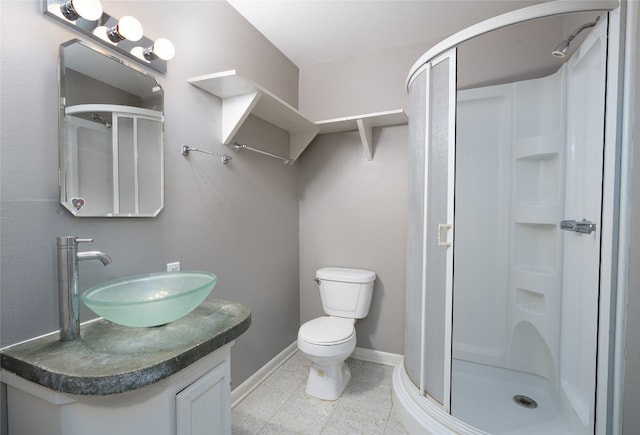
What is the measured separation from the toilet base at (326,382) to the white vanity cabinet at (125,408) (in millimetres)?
1071

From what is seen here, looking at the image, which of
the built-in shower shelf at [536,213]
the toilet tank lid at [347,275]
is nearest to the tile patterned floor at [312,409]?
the toilet tank lid at [347,275]

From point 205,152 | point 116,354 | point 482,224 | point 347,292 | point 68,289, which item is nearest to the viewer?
point 116,354

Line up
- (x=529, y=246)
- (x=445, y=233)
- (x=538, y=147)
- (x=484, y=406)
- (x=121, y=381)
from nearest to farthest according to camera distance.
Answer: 1. (x=121, y=381)
2. (x=445, y=233)
3. (x=484, y=406)
4. (x=538, y=147)
5. (x=529, y=246)

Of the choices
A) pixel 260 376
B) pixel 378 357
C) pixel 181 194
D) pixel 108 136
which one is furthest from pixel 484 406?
pixel 108 136

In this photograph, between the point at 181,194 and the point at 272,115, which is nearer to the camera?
the point at 181,194

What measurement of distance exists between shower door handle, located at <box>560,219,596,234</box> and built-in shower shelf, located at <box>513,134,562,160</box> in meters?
0.47

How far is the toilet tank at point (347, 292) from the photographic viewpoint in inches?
89.0

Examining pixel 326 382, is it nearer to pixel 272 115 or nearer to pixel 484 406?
pixel 484 406

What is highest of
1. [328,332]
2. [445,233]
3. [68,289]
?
[445,233]

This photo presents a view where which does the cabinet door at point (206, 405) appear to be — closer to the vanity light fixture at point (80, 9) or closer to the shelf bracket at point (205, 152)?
the shelf bracket at point (205, 152)

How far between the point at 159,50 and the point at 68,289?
40.0 inches

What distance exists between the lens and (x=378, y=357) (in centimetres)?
242

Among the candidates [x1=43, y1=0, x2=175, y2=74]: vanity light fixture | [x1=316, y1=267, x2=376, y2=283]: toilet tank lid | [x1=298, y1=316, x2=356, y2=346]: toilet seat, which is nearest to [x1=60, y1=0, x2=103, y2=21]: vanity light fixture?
[x1=43, y1=0, x2=175, y2=74]: vanity light fixture

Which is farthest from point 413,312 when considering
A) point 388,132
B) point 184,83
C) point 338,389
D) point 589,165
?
point 184,83
